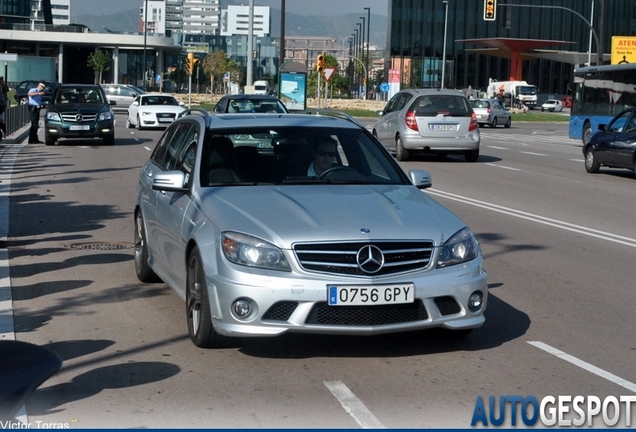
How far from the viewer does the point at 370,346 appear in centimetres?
722

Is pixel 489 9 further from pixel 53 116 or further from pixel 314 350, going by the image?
pixel 314 350

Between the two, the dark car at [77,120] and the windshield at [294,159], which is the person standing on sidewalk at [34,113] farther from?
the windshield at [294,159]

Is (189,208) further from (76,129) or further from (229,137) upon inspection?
(76,129)

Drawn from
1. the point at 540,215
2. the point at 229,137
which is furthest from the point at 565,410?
the point at 540,215

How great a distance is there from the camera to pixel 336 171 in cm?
818

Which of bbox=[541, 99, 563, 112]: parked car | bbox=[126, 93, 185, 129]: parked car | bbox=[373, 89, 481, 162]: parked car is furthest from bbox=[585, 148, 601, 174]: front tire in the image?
bbox=[541, 99, 563, 112]: parked car

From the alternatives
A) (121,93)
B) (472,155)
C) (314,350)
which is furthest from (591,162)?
(121,93)

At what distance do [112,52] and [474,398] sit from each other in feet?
384

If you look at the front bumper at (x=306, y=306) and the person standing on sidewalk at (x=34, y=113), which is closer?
the front bumper at (x=306, y=306)

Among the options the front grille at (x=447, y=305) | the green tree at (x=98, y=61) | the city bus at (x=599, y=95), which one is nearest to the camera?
the front grille at (x=447, y=305)

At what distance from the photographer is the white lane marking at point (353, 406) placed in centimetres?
550

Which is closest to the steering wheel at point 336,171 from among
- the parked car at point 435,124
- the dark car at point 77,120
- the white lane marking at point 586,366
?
the white lane marking at point 586,366

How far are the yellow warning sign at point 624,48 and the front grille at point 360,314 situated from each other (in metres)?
64.1

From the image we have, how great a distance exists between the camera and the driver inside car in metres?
8.17
